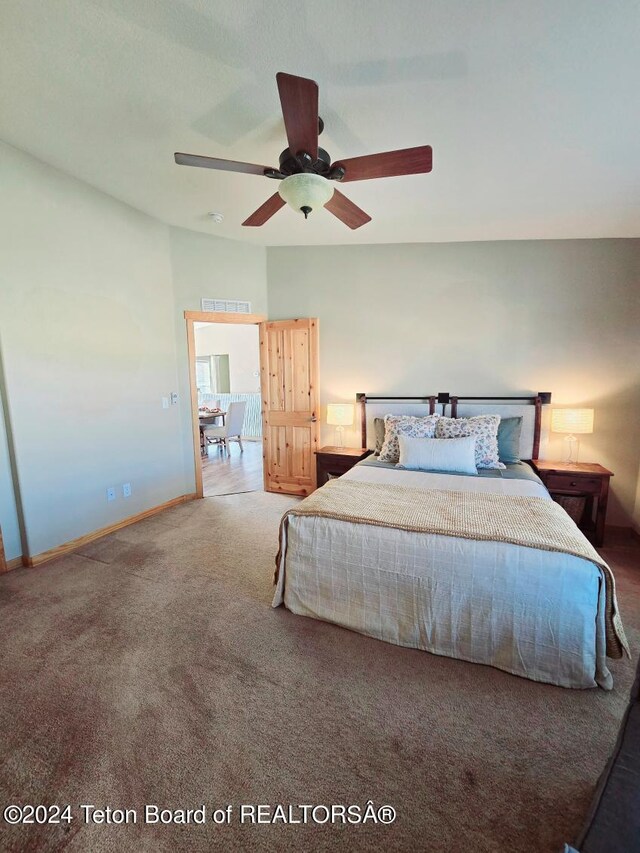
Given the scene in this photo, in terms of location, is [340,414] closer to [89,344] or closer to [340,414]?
[340,414]

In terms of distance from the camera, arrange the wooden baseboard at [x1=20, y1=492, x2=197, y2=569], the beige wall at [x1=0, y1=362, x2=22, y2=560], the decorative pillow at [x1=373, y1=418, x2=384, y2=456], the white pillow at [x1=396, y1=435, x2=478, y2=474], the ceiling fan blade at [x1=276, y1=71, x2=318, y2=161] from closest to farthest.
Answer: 1. the ceiling fan blade at [x1=276, y1=71, x2=318, y2=161]
2. the beige wall at [x1=0, y1=362, x2=22, y2=560]
3. the wooden baseboard at [x1=20, y1=492, x2=197, y2=569]
4. the white pillow at [x1=396, y1=435, x2=478, y2=474]
5. the decorative pillow at [x1=373, y1=418, x2=384, y2=456]

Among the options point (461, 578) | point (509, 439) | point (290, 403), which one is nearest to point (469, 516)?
point (461, 578)

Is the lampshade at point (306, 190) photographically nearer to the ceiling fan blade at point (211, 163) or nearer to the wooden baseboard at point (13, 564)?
the ceiling fan blade at point (211, 163)

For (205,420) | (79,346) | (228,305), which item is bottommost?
(205,420)

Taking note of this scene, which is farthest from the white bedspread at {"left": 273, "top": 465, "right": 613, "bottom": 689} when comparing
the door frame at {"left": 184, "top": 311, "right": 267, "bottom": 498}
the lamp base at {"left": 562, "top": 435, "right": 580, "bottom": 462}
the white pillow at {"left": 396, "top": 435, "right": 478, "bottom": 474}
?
the door frame at {"left": 184, "top": 311, "right": 267, "bottom": 498}

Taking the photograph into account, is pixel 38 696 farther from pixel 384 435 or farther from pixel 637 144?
pixel 637 144

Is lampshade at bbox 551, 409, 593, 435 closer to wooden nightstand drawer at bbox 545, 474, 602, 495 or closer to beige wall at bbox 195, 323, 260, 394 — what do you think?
wooden nightstand drawer at bbox 545, 474, 602, 495

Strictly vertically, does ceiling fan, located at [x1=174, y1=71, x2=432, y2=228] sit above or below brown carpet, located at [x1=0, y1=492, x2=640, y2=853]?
above

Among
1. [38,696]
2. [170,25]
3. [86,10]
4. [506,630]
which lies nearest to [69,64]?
[86,10]

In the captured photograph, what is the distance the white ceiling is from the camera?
1466mm

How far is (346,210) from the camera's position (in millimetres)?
2334

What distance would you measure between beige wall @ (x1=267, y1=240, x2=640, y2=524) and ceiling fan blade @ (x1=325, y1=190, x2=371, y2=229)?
160 cm

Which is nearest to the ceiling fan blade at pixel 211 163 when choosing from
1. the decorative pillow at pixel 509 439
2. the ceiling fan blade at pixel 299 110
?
the ceiling fan blade at pixel 299 110

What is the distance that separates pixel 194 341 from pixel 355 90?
306 centimetres
